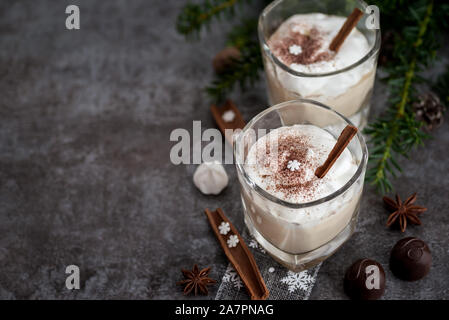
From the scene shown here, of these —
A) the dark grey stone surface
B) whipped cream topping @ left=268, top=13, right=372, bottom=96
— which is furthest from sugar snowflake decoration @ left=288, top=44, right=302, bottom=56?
the dark grey stone surface

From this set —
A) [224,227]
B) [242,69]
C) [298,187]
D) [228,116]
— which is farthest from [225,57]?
[298,187]

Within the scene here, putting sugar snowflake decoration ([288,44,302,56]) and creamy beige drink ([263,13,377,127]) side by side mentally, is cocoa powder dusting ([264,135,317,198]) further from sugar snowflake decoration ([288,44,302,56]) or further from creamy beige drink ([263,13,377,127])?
sugar snowflake decoration ([288,44,302,56])

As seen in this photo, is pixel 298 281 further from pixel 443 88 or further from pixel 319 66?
pixel 443 88

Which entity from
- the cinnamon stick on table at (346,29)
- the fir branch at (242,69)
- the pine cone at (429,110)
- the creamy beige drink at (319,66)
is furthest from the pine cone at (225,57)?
the pine cone at (429,110)

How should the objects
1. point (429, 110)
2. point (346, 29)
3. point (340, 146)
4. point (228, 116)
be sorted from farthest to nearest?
1. point (228, 116)
2. point (429, 110)
3. point (346, 29)
4. point (340, 146)

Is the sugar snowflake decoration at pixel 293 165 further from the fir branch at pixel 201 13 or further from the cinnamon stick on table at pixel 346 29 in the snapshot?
the fir branch at pixel 201 13

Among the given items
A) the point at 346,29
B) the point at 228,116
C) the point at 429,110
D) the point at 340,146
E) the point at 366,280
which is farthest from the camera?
the point at 228,116

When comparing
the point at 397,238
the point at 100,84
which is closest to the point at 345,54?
the point at 397,238
